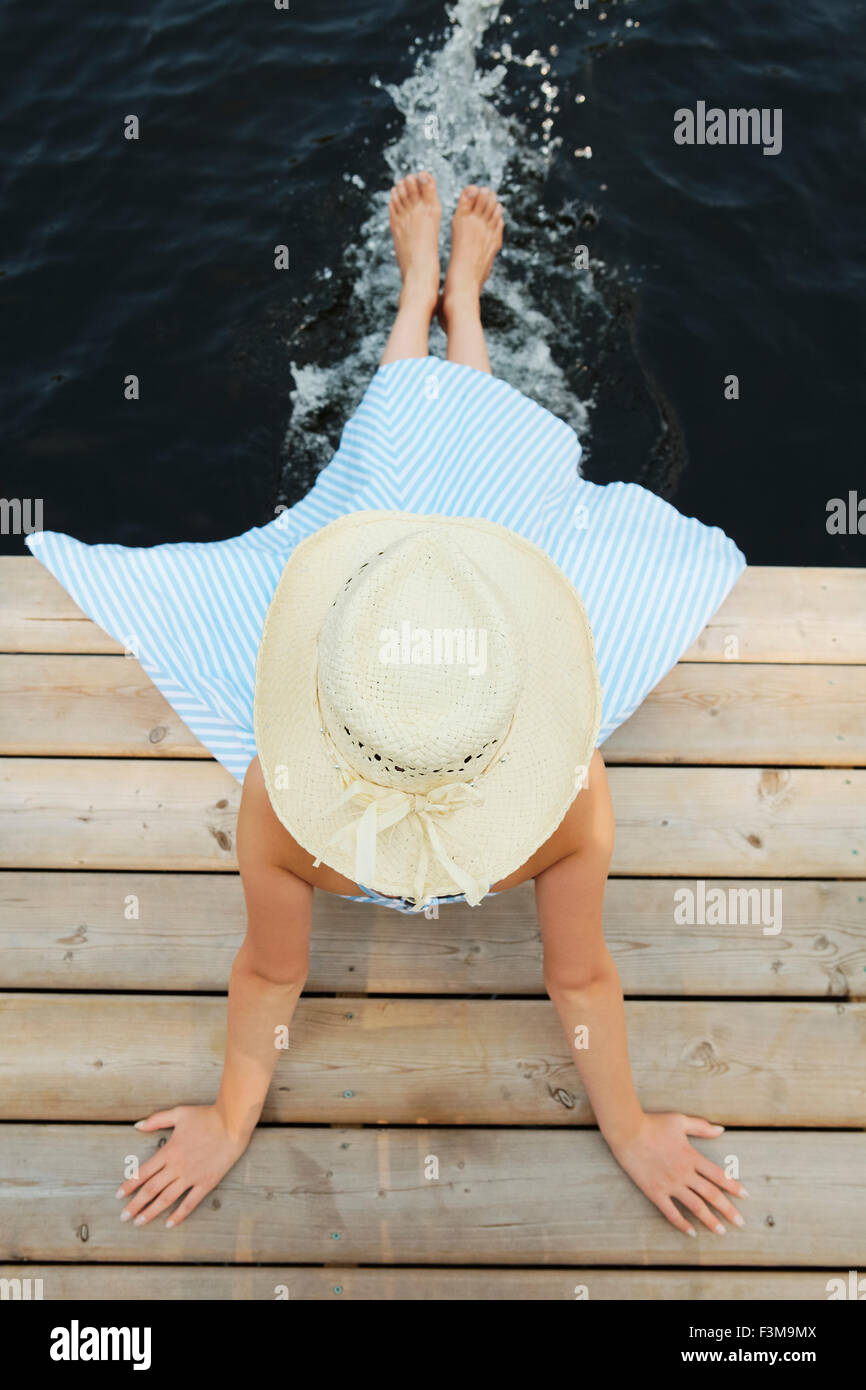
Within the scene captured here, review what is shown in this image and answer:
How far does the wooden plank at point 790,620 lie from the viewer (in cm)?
262

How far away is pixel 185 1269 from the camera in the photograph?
6.38 ft

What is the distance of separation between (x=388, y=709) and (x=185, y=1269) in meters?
1.33

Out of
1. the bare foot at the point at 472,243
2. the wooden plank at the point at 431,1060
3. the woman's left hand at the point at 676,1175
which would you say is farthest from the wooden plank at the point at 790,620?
the bare foot at the point at 472,243

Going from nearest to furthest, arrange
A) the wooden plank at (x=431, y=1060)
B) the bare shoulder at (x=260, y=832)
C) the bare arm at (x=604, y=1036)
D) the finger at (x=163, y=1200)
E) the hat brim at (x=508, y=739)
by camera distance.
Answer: the hat brim at (x=508, y=739) < the bare shoulder at (x=260, y=832) < the bare arm at (x=604, y=1036) < the finger at (x=163, y=1200) < the wooden plank at (x=431, y=1060)

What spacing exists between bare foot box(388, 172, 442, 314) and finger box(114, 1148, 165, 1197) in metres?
2.55

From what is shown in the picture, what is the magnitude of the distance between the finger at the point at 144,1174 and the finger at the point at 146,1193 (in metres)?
0.02

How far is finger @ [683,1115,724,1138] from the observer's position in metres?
2.04

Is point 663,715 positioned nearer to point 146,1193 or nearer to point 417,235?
point 146,1193

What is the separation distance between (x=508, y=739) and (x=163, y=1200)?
118 cm

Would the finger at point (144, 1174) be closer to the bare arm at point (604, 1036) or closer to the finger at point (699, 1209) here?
the bare arm at point (604, 1036)

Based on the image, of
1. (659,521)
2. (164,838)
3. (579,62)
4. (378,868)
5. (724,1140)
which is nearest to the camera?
(378,868)

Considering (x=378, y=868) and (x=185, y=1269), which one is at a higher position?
(x=378, y=868)
